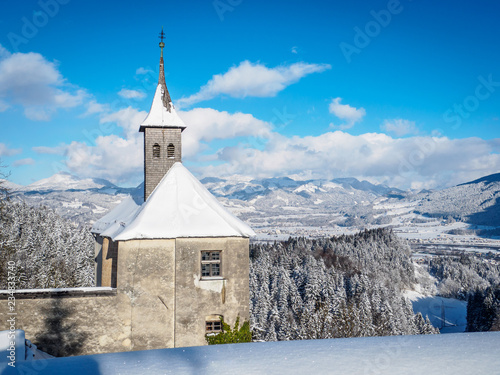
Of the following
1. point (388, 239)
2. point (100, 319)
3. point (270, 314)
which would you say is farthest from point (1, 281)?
point (388, 239)

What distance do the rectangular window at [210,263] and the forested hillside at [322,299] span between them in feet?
61.3

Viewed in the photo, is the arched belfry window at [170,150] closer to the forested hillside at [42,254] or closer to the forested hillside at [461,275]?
the forested hillside at [42,254]

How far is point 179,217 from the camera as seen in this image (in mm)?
18000

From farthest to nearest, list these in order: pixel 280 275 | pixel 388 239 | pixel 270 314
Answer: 1. pixel 388 239
2. pixel 280 275
3. pixel 270 314

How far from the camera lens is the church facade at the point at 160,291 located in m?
15.5

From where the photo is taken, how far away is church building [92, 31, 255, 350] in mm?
16688

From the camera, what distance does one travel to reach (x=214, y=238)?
17.8 meters

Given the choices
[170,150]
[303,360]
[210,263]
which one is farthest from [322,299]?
[303,360]

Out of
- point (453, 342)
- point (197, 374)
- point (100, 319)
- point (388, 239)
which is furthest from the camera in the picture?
point (388, 239)

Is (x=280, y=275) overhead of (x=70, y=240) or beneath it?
beneath

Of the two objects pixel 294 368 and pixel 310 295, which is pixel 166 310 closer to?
pixel 294 368

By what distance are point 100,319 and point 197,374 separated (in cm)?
1354

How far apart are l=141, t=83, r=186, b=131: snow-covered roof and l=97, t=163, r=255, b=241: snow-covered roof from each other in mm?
2893

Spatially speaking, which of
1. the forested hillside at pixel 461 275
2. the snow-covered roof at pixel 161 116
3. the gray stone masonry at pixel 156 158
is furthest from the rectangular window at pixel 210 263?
the forested hillside at pixel 461 275
